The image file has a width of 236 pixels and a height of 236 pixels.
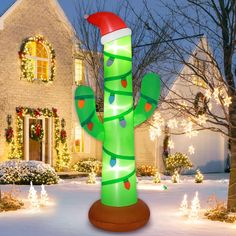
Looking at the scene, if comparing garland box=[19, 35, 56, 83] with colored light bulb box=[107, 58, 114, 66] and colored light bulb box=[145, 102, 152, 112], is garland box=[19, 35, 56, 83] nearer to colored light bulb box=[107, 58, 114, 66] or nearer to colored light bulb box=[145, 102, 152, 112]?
→ colored light bulb box=[107, 58, 114, 66]

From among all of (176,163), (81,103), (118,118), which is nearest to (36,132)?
(176,163)

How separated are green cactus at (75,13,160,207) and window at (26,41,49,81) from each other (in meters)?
12.7

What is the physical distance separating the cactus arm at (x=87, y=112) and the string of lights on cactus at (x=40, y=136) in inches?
454

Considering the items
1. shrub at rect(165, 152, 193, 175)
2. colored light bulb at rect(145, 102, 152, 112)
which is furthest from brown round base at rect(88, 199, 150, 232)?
shrub at rect(165, 152, 193, 175)

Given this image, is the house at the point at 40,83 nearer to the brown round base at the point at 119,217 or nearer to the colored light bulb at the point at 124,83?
the brown round base at the point at 119,217

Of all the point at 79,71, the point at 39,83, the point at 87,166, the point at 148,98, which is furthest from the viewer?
the point at 79,71

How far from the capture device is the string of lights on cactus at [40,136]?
20.5 meters

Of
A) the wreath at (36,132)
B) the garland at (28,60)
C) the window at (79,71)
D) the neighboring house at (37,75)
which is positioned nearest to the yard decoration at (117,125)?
the neighboring house at (37,75)

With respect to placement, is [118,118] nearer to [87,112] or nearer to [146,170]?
[87,112]

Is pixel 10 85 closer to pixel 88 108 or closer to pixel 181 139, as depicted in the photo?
pixel 181 139

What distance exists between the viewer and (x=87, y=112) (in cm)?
920

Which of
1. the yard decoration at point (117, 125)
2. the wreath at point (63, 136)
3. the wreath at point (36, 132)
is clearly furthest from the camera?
the wreath at point (63, 136)

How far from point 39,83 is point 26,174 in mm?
5744

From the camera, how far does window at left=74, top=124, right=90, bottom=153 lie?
24.0m
